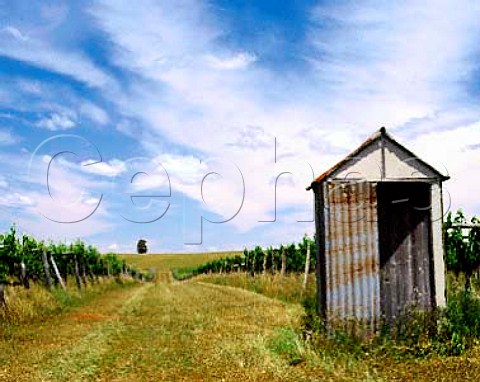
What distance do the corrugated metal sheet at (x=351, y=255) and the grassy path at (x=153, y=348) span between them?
1511mm

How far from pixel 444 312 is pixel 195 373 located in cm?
453

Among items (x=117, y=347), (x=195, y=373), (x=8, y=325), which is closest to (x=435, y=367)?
(x=195, y=373)

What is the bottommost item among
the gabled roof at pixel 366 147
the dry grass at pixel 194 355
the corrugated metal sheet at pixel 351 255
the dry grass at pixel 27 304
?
the dry grass at pixel 194 355

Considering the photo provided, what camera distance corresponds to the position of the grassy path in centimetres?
934

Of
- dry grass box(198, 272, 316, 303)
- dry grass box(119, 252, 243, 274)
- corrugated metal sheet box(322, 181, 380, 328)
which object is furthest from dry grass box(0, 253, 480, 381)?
dry grass box(119, 252, 243, 274)

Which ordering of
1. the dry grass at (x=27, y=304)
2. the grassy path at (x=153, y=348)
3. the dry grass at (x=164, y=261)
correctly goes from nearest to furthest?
1. the grassy path at (x=153, y=348)
2. the dry grass at (x=27, y=304)
3. the dry grass at (x=164, y=261)

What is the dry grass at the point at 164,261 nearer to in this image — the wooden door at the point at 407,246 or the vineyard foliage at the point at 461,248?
the vineyard foliage at the point at 461,248

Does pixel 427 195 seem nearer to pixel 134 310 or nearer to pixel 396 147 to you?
pixel 396 147

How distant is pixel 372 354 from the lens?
34.2 ft

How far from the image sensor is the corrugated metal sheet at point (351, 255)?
1112 centimetres

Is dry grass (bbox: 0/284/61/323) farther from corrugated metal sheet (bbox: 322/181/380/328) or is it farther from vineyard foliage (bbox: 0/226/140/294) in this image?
corrugated metal sheet (bbox: 322/181/380/328)

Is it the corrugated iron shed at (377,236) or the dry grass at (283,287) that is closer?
the corrugated iron shed at (377,236)

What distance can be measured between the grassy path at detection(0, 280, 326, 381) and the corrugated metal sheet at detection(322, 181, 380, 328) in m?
1.51

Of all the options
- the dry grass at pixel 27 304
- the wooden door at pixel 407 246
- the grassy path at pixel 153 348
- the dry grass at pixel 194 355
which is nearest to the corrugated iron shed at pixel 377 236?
the wooden door at pixel 407 246
